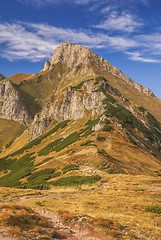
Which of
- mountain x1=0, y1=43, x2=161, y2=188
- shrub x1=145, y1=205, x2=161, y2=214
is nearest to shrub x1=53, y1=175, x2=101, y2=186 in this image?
mountain x1=0, y1=43, x2=161, y2=188

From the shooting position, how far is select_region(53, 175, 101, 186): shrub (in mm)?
31409

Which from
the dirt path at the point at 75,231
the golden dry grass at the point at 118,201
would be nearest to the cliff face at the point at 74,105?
the golden dry grass at the point at 118,201

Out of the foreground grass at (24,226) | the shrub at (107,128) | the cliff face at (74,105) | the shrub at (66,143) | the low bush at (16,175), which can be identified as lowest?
the low bush at (16,175)

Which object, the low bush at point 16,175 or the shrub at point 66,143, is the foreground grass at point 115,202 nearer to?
the low bush at point 16,175

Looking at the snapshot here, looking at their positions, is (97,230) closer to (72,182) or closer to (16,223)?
(16,223)

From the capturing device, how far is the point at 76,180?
32.2 meters

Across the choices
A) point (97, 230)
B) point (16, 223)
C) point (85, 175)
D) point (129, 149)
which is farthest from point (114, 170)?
point (16, 223)

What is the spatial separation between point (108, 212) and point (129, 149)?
1424 inches

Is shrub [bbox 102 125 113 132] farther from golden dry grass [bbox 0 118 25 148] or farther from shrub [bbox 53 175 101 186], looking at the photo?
golden dry grass [bbox 0 118 25 148]

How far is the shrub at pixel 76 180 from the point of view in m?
31.4

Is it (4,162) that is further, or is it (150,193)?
(4,162)

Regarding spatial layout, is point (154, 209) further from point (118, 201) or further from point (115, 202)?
point (115, 202)

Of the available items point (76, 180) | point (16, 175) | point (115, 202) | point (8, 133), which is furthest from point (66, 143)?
point (8, 133)

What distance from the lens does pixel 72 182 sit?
32.1m
